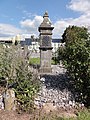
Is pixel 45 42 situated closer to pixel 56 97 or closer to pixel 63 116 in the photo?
pixel 56 97

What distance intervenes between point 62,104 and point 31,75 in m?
1.35

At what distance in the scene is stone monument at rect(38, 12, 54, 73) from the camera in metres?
12.4

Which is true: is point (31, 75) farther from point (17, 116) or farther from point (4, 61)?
point (17, 116)

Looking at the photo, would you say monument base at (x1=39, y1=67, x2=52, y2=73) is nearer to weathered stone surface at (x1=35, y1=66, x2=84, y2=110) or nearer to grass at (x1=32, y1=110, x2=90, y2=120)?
weathered stone surface at (x1=35, y1=66, x2=84, y2=110)

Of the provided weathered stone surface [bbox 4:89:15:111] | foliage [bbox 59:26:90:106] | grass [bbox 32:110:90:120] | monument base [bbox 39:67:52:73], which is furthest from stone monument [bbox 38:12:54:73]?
grass [bbox 32:110:90:120]

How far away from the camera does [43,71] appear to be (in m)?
12.6

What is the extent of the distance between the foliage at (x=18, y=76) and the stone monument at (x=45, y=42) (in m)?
4.37

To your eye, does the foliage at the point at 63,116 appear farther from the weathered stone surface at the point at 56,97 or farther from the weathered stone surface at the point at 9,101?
the weathered stone surface at the point at 9,101

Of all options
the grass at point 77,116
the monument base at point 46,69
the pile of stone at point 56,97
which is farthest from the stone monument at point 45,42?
the grass at point 77,116

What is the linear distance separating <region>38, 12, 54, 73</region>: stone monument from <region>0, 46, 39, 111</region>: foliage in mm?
4368

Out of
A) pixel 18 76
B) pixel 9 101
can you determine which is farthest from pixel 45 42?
pixel 9 101

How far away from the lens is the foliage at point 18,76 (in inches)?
260

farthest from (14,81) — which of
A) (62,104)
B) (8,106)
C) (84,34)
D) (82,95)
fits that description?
(84,34)

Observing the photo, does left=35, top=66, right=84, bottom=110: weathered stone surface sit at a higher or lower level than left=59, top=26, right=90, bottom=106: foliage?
lower
